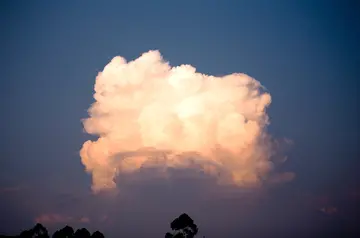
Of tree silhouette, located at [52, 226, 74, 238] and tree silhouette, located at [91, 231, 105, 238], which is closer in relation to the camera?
tree silhouette, located at [91, 231, 105, 238]

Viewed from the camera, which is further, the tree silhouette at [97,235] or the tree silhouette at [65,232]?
the tree silhouette at [65,232]

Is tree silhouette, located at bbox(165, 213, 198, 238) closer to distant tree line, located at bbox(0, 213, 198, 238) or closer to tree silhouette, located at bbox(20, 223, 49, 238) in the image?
distant tree line, located at bbox(0, 213, 198, 238)

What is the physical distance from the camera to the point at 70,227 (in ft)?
261

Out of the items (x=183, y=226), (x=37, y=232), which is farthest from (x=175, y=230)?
(x=37, y=232)

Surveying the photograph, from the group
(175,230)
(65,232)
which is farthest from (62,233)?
(175,230)

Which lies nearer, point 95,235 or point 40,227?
point 95,235

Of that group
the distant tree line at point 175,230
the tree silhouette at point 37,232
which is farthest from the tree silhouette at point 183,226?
the tree silhouette at point 37,232

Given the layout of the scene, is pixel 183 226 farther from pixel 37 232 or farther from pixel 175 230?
pixel 37 232

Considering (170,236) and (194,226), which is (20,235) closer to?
(170,236)

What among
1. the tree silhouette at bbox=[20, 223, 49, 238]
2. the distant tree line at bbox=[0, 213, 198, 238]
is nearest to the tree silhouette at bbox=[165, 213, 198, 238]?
the distant tree line at bbox=[0, 213, 198, 238]

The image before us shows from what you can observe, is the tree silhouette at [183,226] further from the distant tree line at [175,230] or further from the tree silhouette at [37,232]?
the tree silhouette at [37,232]

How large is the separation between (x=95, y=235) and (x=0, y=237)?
25717mm

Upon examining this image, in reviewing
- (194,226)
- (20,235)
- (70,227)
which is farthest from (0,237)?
(194,226)

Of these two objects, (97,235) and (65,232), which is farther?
(65,232)
